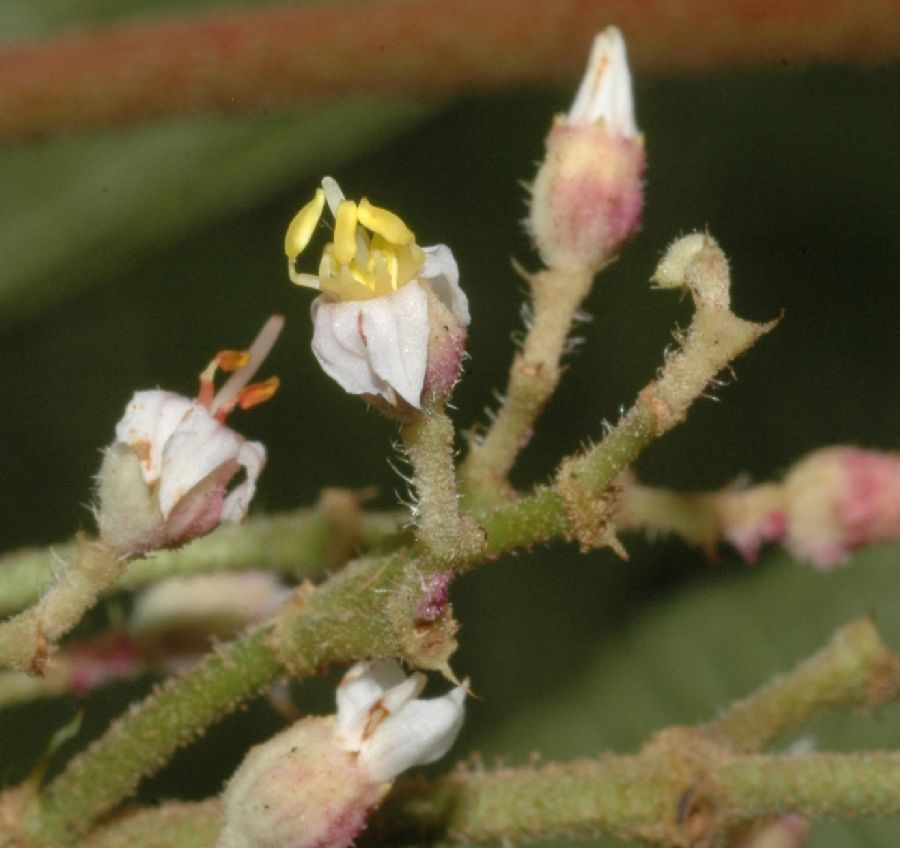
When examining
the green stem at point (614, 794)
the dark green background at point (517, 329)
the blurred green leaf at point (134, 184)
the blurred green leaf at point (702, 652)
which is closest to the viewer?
the green stem at point (614, 794)

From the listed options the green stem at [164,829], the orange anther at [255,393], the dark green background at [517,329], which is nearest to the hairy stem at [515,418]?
the orange anther at [255,393]

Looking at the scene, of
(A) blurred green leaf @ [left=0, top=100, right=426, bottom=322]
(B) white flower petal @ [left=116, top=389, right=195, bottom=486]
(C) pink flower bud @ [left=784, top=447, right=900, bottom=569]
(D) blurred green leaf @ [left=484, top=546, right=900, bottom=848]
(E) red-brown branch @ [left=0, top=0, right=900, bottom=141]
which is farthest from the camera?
(A) blurred green leaf @ [left=0, top=100, right=426, bottom=322]

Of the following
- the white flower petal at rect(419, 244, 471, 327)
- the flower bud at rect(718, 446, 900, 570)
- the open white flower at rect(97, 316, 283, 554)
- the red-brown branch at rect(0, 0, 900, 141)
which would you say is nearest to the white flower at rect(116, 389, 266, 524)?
the open white flower at rect(97, 316, 283, 554)

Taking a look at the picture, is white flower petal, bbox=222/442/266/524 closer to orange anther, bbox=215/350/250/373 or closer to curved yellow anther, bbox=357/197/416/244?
orange anther, bbox=215/350/250/373

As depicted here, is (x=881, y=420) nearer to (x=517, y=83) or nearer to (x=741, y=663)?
(x=741, y=663)

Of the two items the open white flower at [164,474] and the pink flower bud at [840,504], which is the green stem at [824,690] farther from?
the open white flower at [164,474]

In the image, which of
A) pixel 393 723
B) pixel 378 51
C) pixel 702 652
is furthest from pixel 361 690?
pixel 702 652

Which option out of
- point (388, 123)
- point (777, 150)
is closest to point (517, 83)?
point (388, 123)
